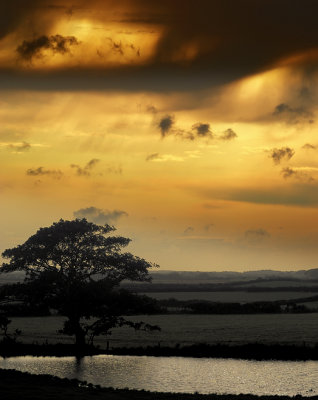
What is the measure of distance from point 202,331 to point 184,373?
1460 inches

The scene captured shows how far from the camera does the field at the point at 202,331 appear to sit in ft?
273

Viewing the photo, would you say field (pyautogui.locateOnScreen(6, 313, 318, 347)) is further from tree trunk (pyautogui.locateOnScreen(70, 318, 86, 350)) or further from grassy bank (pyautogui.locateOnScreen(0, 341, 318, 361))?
grassy bank (pyautogui.locateOnScreen(0, 341, 318, 361))

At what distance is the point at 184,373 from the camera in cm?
5925

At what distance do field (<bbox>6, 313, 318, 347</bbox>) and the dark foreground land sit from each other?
1179 inches

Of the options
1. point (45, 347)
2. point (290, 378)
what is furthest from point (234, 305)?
point (290, 378)

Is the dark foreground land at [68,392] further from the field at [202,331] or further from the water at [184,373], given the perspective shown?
the field at [202,331]

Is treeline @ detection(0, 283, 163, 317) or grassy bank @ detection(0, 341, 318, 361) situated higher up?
treeline @ detection(0, 283, 163, 317)

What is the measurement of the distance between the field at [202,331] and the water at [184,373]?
1187 centimetres

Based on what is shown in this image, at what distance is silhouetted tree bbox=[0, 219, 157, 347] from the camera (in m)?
77.8

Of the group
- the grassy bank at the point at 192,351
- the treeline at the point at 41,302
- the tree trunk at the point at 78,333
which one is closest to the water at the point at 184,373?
the grassy bank at the point at 192,351

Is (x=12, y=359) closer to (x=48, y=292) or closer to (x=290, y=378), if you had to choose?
(x=48, y=292)

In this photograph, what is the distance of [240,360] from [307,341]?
48.7 ft

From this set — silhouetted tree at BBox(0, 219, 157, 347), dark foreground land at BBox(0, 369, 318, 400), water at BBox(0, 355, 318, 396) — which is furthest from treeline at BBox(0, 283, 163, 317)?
dark foreground land at BBox(0, 369, 318, 400)

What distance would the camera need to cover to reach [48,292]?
7919 centimetres
